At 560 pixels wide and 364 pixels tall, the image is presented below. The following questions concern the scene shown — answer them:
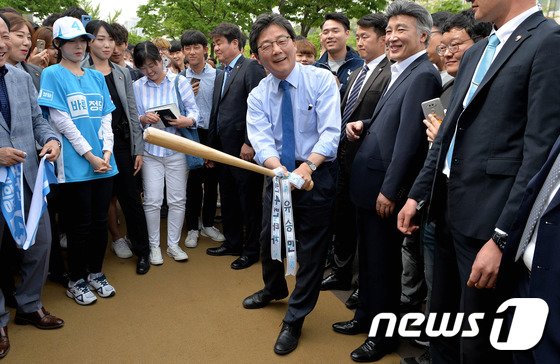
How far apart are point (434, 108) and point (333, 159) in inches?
31.0

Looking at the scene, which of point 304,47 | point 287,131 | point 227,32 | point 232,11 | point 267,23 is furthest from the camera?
point 232,11

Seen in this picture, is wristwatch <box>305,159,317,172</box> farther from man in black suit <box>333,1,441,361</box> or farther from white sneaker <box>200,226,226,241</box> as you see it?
white sneaker <box>200,226,226,241</box>

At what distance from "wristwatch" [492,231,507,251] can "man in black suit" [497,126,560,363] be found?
4cm

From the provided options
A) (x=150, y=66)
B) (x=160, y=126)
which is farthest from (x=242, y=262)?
(x=150, y=66)

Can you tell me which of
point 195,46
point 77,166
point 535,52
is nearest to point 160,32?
point 195,46

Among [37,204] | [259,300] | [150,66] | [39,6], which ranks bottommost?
[259,300]

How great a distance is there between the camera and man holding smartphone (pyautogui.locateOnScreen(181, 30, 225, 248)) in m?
4.78

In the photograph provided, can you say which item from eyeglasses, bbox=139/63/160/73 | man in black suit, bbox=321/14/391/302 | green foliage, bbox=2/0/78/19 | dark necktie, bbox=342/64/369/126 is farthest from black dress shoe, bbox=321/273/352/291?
green foliage, bbox=2/0/78/19

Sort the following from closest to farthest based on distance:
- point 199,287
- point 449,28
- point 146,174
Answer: point 449,28
point 199,287
point 146,174

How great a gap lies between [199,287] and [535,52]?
10.2 feet

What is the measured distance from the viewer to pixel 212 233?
5.00 m

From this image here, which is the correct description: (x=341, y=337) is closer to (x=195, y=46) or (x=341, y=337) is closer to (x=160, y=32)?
(x=195, y=46)

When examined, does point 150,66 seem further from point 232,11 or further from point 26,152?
point 232,11

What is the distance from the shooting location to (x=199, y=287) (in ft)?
12.4
